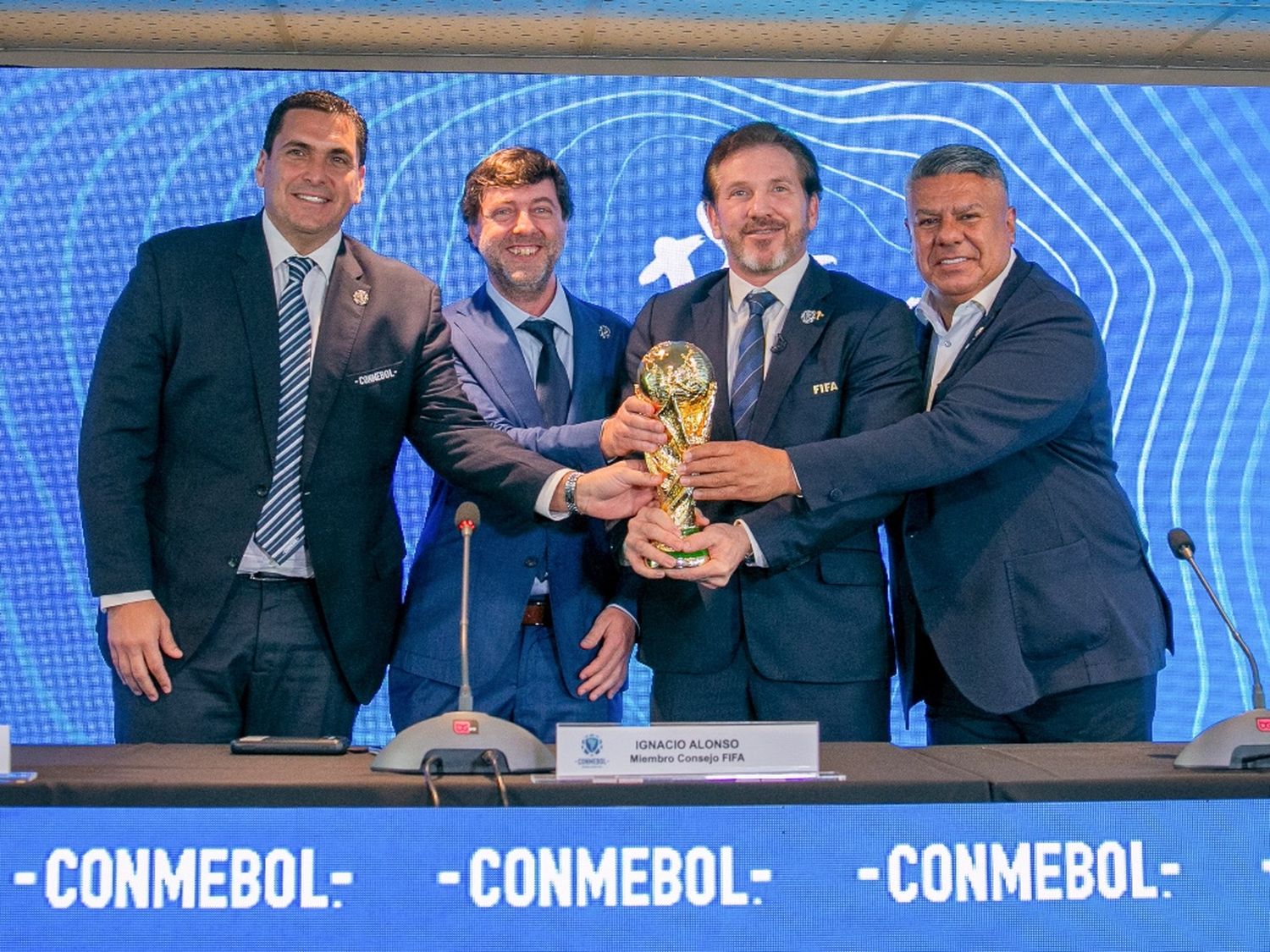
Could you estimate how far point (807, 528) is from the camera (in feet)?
8.95

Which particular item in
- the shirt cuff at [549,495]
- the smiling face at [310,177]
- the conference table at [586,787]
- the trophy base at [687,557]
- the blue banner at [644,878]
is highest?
the smiling face at [310,177]

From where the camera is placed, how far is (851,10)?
347cm

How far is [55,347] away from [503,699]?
1650 millimetres

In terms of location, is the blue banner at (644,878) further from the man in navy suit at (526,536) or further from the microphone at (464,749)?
the man in navy suit at (526,536)

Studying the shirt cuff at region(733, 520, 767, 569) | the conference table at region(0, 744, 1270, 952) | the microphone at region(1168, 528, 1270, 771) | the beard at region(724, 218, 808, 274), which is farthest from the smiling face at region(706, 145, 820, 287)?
the conference table at region(0, 744, 1270, 952)

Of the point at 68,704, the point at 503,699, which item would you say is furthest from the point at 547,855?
the point at 68,704

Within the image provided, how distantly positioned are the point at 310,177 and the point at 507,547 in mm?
867

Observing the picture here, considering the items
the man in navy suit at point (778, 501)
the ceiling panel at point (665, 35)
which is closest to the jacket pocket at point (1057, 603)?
the man in navy suit at point (778, 501)

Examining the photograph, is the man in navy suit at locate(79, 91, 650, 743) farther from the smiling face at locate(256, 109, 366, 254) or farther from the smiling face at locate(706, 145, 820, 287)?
the smiling face at locate(706, 145, 820, 287)

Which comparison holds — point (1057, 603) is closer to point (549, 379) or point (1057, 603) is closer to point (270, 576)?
point (549, 379)

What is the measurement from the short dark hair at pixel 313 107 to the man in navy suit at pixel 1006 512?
3.52 feet

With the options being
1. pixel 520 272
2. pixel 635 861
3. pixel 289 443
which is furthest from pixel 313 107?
pixel 635 861

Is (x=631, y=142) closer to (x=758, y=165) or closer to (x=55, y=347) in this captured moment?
(x=758, y=165)

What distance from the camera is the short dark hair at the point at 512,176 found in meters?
3.13
